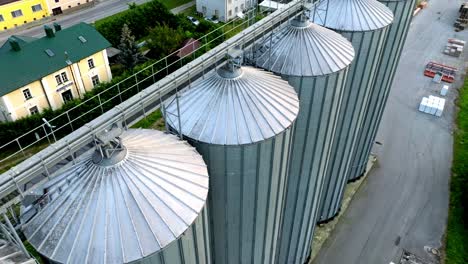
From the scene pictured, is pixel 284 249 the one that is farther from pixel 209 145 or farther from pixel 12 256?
pixel 12 256

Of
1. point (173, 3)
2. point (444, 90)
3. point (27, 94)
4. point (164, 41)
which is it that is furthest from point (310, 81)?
point (173, 3)

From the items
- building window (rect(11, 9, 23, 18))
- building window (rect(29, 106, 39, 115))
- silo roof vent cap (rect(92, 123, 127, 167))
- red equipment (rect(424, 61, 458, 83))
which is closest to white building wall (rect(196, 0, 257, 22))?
building window (rect(11, 9, 23, 18))

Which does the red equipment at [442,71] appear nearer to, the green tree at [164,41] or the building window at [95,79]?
the green tree at [164,41]

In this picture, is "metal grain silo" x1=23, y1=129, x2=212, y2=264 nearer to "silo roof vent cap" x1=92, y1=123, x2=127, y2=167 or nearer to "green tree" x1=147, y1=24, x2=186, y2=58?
"silo roof vent cap" x1=92, y1=123, x2=127, y2=167

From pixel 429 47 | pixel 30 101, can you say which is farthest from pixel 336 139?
pixel 429 47

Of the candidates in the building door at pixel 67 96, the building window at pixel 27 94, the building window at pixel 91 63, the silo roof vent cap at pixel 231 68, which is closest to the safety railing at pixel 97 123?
the silo roof vent cap at pixel 231 68
